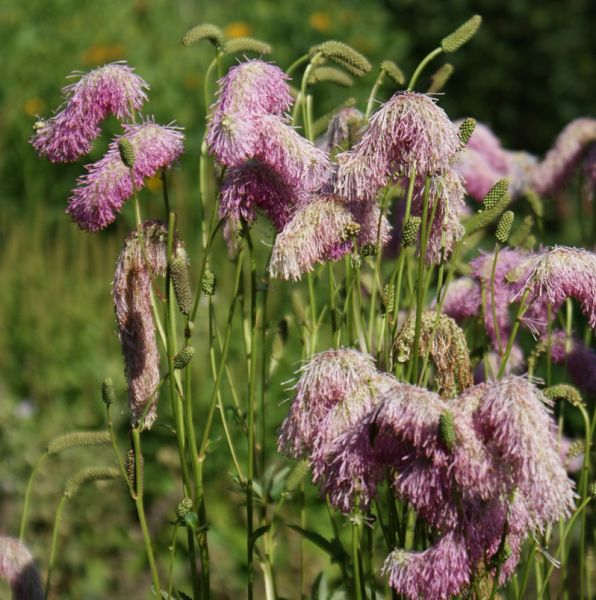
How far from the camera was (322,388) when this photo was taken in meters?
1.39

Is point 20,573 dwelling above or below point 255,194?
below

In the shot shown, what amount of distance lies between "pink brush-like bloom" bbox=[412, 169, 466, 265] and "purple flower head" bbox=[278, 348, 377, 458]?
24 cm

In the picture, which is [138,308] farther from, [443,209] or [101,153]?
[101,153]

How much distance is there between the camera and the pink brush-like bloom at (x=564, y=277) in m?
1.47

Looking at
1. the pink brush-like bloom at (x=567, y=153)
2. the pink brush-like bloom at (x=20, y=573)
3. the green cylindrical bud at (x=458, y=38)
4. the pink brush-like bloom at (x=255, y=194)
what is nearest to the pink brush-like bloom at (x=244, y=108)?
the pink brush-like bloom at (x=255, y=194)

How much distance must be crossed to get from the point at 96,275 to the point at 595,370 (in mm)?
3626

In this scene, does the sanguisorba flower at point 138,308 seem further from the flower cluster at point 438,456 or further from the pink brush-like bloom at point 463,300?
the pink brush-like bloom at point 463,300

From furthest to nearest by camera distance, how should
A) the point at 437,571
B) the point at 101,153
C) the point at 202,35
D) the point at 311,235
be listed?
the point at 101,153
the point at 202,35
the point at 311,235
the point at 437,571


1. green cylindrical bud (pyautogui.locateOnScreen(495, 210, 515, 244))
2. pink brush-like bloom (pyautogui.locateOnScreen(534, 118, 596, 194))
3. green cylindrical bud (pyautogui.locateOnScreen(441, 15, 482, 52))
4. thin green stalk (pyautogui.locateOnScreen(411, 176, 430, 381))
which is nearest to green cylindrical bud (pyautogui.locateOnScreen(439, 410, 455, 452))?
thin green stalk (pyautogui.locateOnScreen(411, 176, 430, 381))

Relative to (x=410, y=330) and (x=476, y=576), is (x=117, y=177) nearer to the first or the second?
(x=410, y=330)

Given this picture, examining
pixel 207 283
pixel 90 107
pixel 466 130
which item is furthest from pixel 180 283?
pixel 466 130

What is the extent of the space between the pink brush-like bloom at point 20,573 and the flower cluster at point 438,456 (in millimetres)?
531

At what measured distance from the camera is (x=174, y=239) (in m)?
1.69

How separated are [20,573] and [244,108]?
789mm
